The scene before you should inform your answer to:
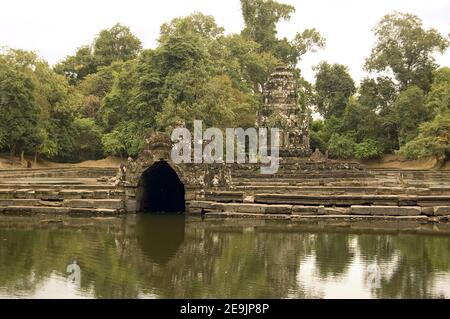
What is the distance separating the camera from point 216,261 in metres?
14.2

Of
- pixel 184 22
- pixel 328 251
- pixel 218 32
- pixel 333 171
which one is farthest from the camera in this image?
pixel 218 32

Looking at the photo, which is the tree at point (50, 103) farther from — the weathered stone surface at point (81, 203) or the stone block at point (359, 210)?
the stone block at point (359, 210)

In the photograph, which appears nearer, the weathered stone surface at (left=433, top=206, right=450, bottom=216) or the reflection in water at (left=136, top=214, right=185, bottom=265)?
the reflection in water at (left=136, top=214, right=185, bottom=265)

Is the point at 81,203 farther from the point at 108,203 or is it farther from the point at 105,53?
the point at 105,53

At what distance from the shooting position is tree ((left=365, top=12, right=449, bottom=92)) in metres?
54.4

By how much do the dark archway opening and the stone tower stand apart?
1132cm

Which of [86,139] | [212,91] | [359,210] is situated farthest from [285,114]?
[86,139]

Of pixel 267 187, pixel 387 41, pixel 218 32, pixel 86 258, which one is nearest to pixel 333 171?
pixel 267 187

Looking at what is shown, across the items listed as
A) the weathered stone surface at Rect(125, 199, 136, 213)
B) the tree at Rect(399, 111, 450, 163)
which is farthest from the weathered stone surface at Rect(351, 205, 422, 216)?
the tree at Rect(399, 111, 450, 163)

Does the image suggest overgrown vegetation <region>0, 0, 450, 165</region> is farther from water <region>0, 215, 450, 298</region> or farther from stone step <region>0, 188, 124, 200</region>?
water <region>0, 215, 450, 298</region>

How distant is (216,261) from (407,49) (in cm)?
4493
